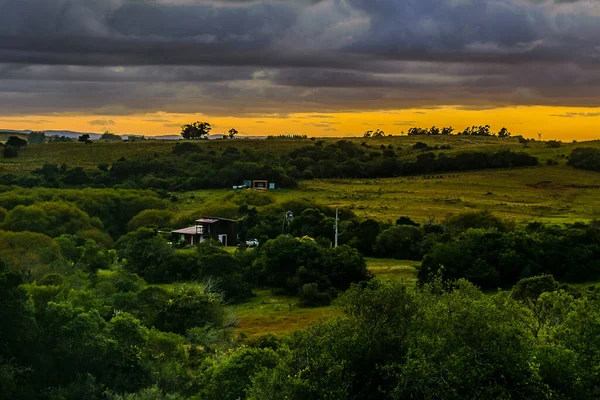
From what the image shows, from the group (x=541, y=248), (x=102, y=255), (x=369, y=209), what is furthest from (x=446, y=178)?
(x=102, y=255)

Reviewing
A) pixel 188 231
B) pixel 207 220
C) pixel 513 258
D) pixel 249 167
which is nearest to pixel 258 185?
pixel 249 167

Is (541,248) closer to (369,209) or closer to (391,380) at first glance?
(369,209)

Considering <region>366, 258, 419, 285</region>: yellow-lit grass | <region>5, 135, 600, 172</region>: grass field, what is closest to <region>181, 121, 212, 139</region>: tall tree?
<region>5, 135, 600, 172</region>: grass field

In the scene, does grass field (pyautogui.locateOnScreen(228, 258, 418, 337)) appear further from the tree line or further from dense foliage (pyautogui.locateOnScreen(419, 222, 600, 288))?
the tree line

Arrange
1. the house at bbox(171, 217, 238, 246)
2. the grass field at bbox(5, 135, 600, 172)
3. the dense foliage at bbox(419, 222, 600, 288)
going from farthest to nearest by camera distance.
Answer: the grass field at bbox(5, 135, 600, 172), the house at bbox(171, 217, 238, 246), the dense foliage at bbox(419, 222, 600, 288)

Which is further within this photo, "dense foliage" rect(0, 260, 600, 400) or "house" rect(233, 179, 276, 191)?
"house" rect(233, 179, 276, 191)

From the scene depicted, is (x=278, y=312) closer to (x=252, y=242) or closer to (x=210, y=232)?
(x=252, y=242)

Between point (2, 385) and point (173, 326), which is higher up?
point (2, 385)

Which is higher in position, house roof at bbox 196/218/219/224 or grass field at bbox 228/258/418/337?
house roof at bbox 196/218/219/224
